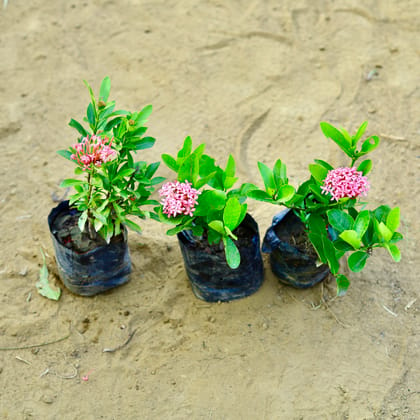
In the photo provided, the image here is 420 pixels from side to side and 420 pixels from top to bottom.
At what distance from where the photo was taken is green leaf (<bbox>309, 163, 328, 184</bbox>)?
94.3 inches

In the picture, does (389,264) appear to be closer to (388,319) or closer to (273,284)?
(388,319)

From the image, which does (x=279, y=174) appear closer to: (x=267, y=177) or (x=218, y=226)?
(x=267, y=177)

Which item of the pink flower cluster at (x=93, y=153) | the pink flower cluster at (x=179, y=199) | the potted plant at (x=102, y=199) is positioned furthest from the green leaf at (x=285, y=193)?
the pink flower cluster at (x=93, y=153)

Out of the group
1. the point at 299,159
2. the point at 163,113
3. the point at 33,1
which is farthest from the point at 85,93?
the point at 299,159

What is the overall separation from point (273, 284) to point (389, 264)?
25.7 inches

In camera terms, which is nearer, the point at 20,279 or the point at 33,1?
the point at 20,279

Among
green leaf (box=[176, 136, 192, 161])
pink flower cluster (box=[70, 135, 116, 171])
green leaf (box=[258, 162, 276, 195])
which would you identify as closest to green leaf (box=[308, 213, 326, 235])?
green leaf (box=[258, 162, 276, 195])

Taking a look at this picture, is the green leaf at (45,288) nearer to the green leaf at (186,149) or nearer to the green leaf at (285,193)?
the green leaf at (186,149)

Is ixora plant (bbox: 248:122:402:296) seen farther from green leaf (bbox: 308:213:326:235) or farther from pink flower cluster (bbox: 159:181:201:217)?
pink flower cluster (bbox: 159:181:201:217)

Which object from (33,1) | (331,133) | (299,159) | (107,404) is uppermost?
(331,133)

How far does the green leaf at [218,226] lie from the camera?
90.4 inches

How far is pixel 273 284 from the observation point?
9.57 ft

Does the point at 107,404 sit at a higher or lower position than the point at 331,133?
lower

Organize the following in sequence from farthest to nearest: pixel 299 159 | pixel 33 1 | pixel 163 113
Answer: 1. pixel 33 1
2. pixel 163 113
3. pixel 299 159
